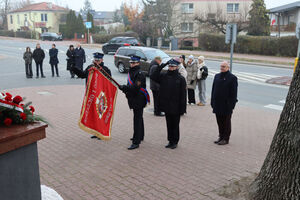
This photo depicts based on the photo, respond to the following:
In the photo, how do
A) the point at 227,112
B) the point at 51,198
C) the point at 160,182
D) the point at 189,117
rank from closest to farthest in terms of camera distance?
the point at 51,198 → the point at 160,182 → the point at 227,112 → the point at 189,117

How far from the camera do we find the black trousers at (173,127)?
6617mm

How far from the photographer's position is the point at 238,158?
20.4 ft

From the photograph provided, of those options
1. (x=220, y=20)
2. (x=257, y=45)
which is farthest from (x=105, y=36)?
(x=257, y=45)

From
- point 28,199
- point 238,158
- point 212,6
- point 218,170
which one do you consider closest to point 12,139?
point 28,199

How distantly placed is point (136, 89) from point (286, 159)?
319cm

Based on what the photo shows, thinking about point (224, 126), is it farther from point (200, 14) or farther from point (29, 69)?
point (200, 14)

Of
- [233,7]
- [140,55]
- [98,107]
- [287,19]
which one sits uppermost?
[233,7]

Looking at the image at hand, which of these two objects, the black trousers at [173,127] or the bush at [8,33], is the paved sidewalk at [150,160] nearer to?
the black trousers at [173,127]

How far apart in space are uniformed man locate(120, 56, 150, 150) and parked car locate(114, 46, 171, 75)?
1067cm

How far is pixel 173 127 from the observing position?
667 centimetres

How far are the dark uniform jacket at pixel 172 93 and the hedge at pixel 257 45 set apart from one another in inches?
1036

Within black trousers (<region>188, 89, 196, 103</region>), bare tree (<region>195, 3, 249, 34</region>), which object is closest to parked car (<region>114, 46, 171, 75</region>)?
black trousers (<region>188, 89, 196, 103</region>)

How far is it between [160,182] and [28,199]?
2.20 metres

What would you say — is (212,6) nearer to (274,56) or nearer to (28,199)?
(274,56)
